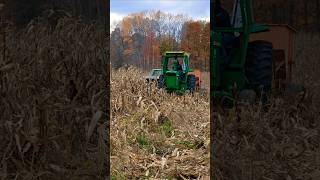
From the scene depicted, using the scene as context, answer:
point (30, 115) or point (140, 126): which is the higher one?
point (30, 115)

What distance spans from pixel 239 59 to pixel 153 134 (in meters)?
0.82

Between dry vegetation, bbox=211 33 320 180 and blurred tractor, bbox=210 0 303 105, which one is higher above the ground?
blurred tractor, bbox=210 0 303 105

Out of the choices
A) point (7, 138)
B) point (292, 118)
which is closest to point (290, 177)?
point (292, 118)

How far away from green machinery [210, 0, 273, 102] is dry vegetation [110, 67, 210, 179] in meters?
0.39

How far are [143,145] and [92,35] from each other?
3.83ft

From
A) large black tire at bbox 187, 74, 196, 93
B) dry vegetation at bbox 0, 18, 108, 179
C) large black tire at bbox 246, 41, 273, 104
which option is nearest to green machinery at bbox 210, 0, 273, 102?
large black tire at bbox 246, 41, 273, 104

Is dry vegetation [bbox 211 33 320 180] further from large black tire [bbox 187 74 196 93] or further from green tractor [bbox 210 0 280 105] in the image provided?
large black tire [bbox 187 74 196 93]

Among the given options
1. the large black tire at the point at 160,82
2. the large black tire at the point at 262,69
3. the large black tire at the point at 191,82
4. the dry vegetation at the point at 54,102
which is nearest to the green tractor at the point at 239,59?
the large black tire at the point at 262,69

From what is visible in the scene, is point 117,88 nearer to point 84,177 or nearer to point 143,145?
point 143,145

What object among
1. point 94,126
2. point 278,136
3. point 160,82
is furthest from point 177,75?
point 94,126

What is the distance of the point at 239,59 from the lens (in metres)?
3.33

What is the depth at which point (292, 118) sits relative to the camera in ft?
9.32

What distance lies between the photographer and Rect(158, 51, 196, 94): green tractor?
713 cm

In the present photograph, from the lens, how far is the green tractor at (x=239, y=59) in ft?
9.93
